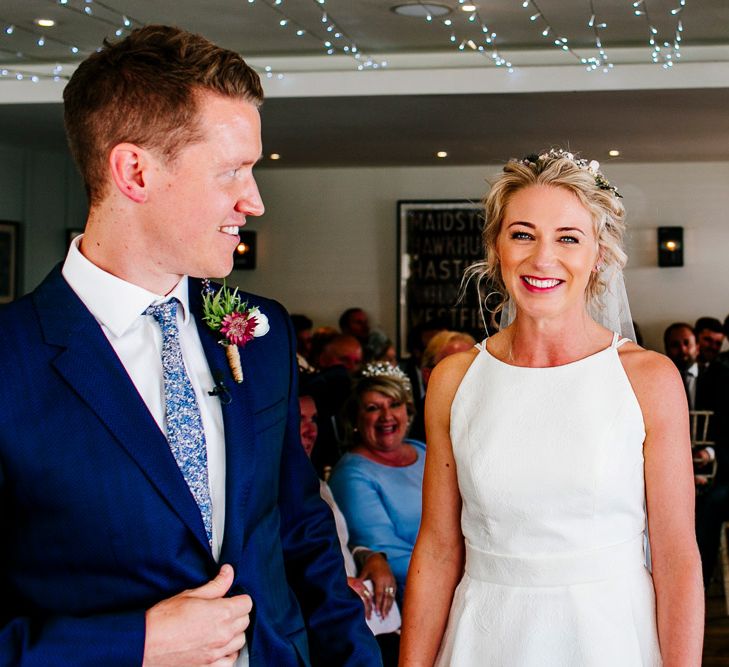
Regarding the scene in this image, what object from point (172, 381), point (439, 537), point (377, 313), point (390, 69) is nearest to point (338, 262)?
point (377, 313)

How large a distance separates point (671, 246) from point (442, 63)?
4.87 meters

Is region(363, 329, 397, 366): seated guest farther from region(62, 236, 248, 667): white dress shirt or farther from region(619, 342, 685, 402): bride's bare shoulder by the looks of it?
region(62, 236, 248, 667): white dress shirt

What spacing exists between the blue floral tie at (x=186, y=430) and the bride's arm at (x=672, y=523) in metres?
0.99

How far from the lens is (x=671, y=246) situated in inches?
459

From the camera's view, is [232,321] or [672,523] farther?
[672,523]

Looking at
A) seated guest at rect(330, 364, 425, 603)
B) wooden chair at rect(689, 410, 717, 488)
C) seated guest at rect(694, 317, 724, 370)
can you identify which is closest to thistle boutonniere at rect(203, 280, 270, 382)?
seated guest at rect(330, 364, 425, 603)

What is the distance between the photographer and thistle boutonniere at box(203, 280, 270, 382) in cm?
168

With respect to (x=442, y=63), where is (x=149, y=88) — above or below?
below

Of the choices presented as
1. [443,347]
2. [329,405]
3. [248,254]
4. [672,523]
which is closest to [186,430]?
[672,523]

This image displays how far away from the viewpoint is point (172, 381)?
5.16 feet

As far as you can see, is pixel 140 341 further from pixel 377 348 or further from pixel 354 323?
pixel 354 323

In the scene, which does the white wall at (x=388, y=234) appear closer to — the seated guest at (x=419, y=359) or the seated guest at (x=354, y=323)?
the seated guest at (x=354, y=323)

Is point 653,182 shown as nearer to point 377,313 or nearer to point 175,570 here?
point 377,313

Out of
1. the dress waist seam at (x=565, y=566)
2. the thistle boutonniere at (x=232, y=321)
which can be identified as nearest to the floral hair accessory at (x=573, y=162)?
the dress waist seam at (x=565, y=566)
